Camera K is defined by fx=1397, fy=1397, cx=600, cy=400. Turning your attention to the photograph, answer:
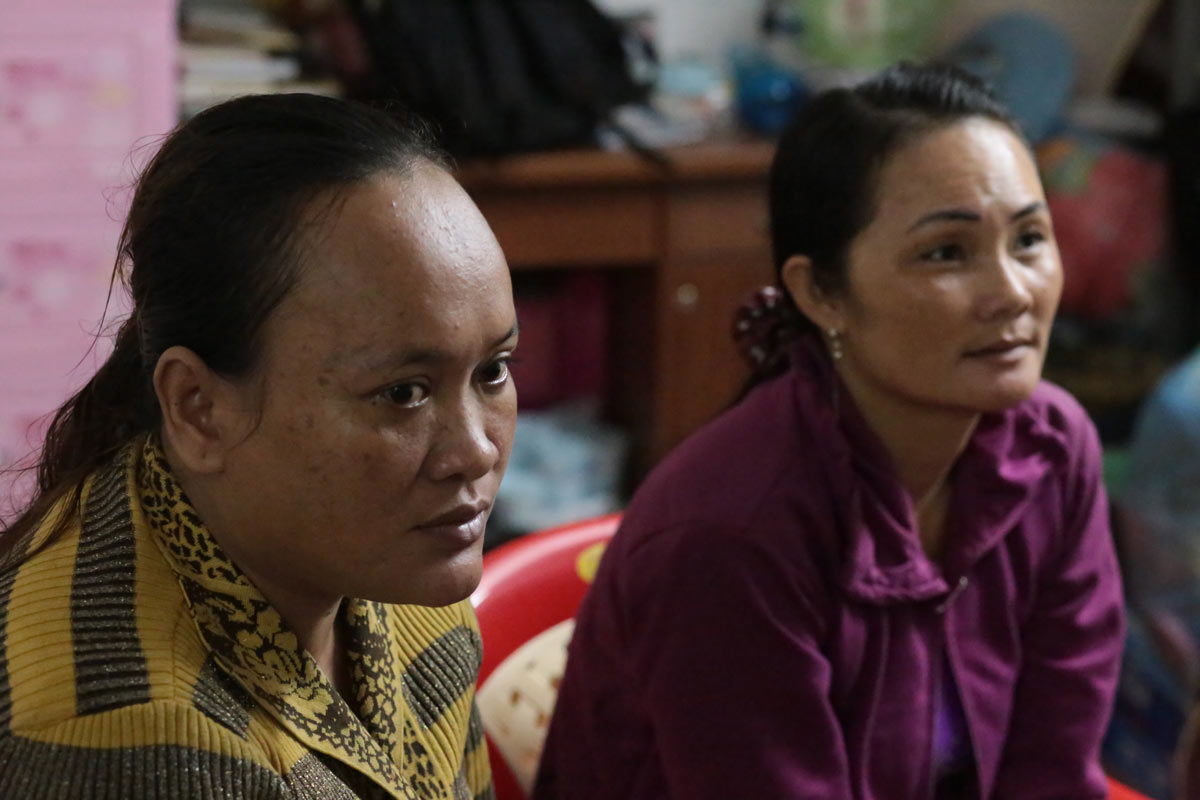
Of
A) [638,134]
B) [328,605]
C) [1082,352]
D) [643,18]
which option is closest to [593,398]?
[638,134]

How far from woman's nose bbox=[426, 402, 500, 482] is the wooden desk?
1.99 metres

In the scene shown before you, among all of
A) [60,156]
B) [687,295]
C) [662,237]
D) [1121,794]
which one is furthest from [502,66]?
[1121,794]

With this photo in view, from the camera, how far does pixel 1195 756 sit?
1.67 meters

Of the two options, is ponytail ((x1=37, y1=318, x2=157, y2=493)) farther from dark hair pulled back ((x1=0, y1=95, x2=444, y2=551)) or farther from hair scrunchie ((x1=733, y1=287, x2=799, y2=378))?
hair scrunchie ((x1=733, y1=287, x2=799, y2=378))

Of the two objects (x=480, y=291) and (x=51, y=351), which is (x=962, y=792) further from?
(x=51, y=351)

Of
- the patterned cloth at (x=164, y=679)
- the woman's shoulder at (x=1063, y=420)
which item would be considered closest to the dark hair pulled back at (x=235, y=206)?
the patterned cloth at (x=164, y=679)

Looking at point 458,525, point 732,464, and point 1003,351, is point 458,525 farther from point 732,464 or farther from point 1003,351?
point 1003,351

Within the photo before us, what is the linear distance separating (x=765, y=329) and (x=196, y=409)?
0.84 m

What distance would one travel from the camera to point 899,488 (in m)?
1.46

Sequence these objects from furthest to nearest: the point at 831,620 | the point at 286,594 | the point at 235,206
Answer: the point at 831,620 → the point at 286,594 → the point at 235,206

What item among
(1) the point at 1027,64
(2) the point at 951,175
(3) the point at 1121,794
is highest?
(2) the point at 951,175

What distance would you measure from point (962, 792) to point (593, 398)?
6.78 feet

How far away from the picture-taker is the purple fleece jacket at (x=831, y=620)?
136 centimetres

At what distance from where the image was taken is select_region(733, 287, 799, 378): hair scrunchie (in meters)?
1.60
